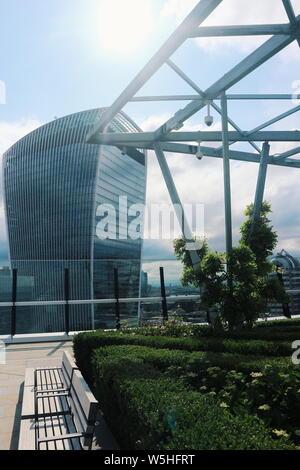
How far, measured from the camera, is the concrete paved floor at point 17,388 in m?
4.48

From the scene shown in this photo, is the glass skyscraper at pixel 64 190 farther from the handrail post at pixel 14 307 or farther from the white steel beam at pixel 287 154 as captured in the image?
the handrail post at pixel 14 307

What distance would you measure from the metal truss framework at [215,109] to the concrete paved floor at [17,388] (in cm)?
442

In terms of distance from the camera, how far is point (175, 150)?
12.1m

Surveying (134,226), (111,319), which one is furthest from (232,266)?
(134,226)

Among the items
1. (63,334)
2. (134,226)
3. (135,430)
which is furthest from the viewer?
(134,226)

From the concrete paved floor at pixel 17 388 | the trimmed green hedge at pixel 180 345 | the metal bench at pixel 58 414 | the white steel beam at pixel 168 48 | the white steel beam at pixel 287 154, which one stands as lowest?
the concrete paved floor at pixel 17 388

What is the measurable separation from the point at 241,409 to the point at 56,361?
525 cm

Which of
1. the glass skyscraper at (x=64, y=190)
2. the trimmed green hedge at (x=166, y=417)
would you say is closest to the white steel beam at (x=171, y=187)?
the trimmed green hedge at (x=166, y=417)

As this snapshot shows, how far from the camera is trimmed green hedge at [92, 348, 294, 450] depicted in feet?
8.65

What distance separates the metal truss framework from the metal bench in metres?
4.76

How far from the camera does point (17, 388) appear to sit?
6.65 m

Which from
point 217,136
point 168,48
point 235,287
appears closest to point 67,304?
point 235,287

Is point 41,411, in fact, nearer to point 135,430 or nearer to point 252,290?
point 135,430

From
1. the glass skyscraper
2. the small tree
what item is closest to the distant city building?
the small tree
